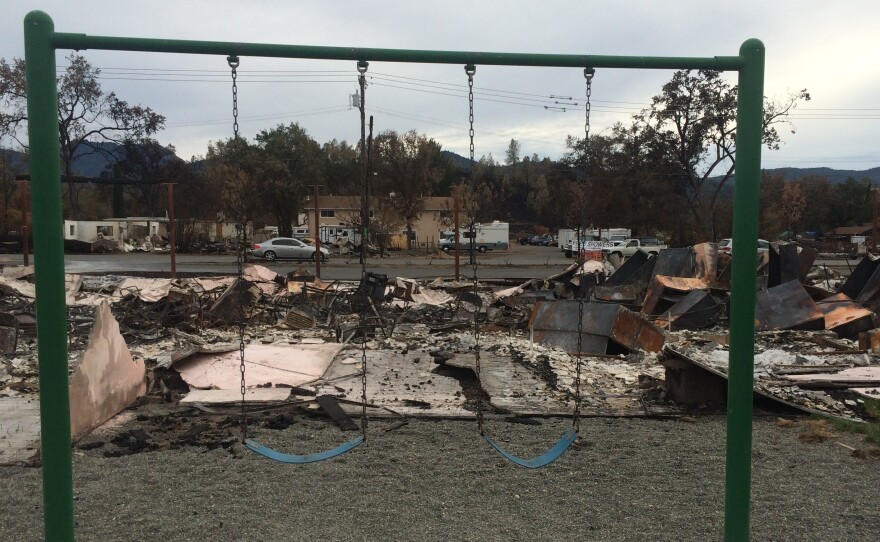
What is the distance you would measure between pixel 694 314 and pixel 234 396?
9.10 metres

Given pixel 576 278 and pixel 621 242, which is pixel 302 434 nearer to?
pixel 576 278

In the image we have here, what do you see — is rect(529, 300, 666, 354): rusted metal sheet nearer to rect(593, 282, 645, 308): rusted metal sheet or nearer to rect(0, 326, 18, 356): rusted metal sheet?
rect(593, 282, 645, 308): rusted metal sheet

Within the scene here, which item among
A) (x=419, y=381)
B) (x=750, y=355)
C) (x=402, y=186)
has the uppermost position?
(x=402, y=186)

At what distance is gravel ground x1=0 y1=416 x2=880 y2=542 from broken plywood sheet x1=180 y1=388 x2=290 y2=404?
3.58 feet

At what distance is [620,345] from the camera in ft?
34.0

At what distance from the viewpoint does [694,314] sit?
509 inches

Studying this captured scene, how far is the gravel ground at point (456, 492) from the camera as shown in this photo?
4090mm

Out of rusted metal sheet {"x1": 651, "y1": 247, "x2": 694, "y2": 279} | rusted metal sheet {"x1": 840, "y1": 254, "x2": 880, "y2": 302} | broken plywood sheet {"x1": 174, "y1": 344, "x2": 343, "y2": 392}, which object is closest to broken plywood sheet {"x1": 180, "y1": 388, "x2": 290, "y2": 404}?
broken plywood sheet {"x1": 174, "y1": 344, "x2": 343, "y2": 392}

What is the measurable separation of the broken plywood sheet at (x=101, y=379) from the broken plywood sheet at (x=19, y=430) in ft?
1.31

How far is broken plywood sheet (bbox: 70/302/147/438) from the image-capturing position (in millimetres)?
5897

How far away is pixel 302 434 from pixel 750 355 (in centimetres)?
407

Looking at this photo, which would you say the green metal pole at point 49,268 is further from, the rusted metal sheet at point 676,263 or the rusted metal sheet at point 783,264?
the rusted metal sheet at point 783,264

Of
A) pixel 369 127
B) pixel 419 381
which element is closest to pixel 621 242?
pixel 369 127

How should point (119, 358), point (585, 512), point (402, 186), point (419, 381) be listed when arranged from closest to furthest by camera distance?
point (585, 512)
point (119, 358)
point (419, 381)
point (402, 186)
